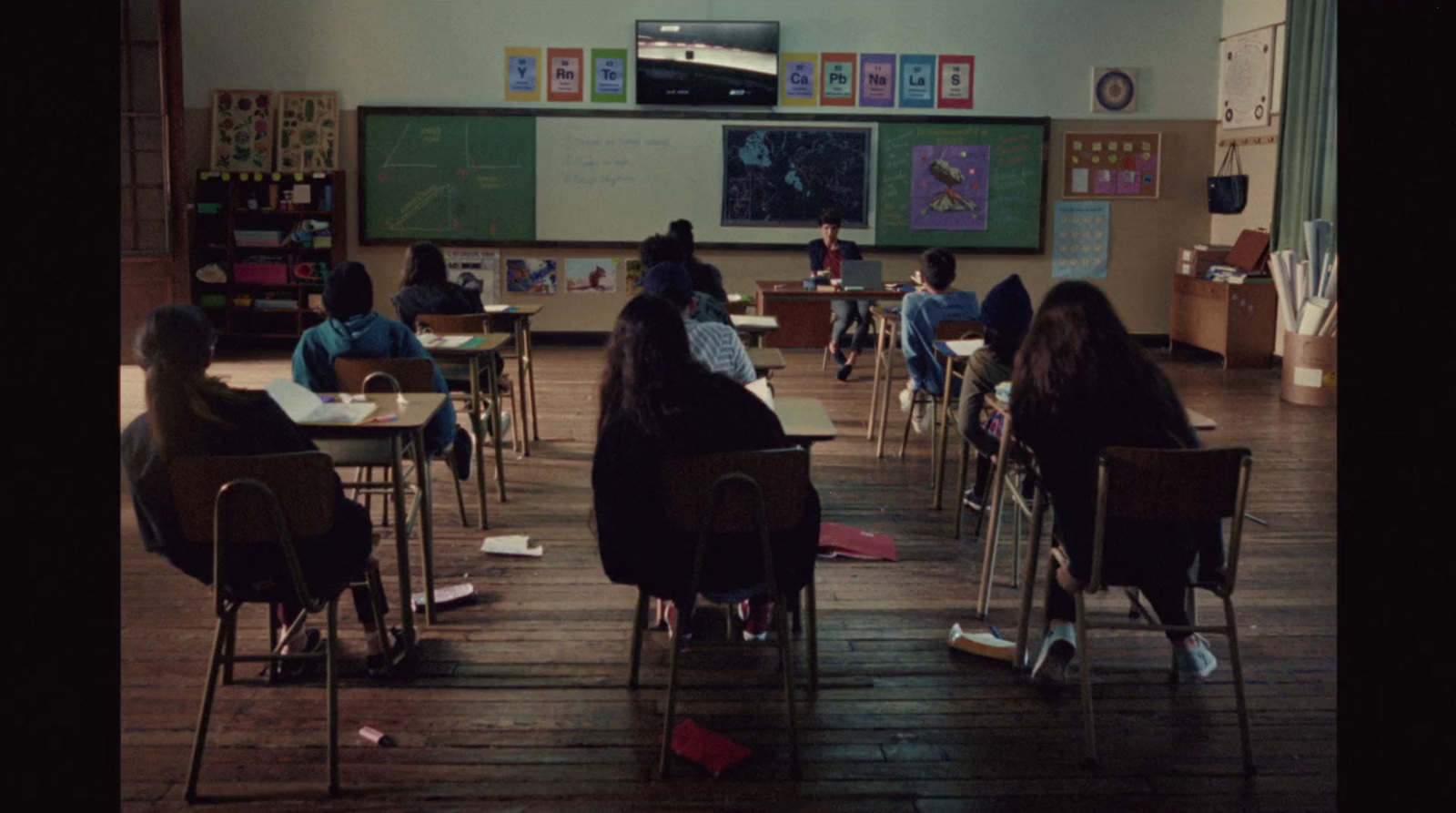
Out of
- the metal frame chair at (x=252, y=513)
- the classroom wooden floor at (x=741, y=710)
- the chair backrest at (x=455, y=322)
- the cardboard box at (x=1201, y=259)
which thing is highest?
the cardboard box at (x=1201, y=259)

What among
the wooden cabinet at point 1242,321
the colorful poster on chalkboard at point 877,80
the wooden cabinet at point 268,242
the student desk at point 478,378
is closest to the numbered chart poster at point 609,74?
the colorful poster on chalkboard at point 877,80

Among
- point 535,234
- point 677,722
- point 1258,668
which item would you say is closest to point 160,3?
point 535,234

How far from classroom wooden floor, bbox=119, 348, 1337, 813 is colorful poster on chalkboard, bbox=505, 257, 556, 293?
555 centimetres

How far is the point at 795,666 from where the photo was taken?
3234 mm

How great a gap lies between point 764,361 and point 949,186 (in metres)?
5.76

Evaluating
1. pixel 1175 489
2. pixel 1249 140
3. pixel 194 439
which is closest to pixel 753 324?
pixel 1175 489

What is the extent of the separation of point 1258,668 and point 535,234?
727 centimetres

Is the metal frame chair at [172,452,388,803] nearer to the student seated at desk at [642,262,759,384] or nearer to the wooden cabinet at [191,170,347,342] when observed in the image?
the student seated at desk at [642,262,759,384]

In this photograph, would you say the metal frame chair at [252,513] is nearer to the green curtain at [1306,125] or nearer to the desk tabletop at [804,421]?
the desk tabletop at [804,421]

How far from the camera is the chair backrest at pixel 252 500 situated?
2.46 metres

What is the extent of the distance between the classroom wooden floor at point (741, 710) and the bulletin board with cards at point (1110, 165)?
576 centimetres

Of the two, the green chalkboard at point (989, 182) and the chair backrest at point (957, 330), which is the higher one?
the green chalkboard at point (989, 182)

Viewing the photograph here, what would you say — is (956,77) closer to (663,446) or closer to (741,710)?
(741,710)

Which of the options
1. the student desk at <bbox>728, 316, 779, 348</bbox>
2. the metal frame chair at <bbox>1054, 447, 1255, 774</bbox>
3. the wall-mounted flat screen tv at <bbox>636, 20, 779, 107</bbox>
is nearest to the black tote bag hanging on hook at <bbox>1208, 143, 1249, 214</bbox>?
the wall-mounted flat screen tv at <bbox>636, 20, 779, 107</bbox>
